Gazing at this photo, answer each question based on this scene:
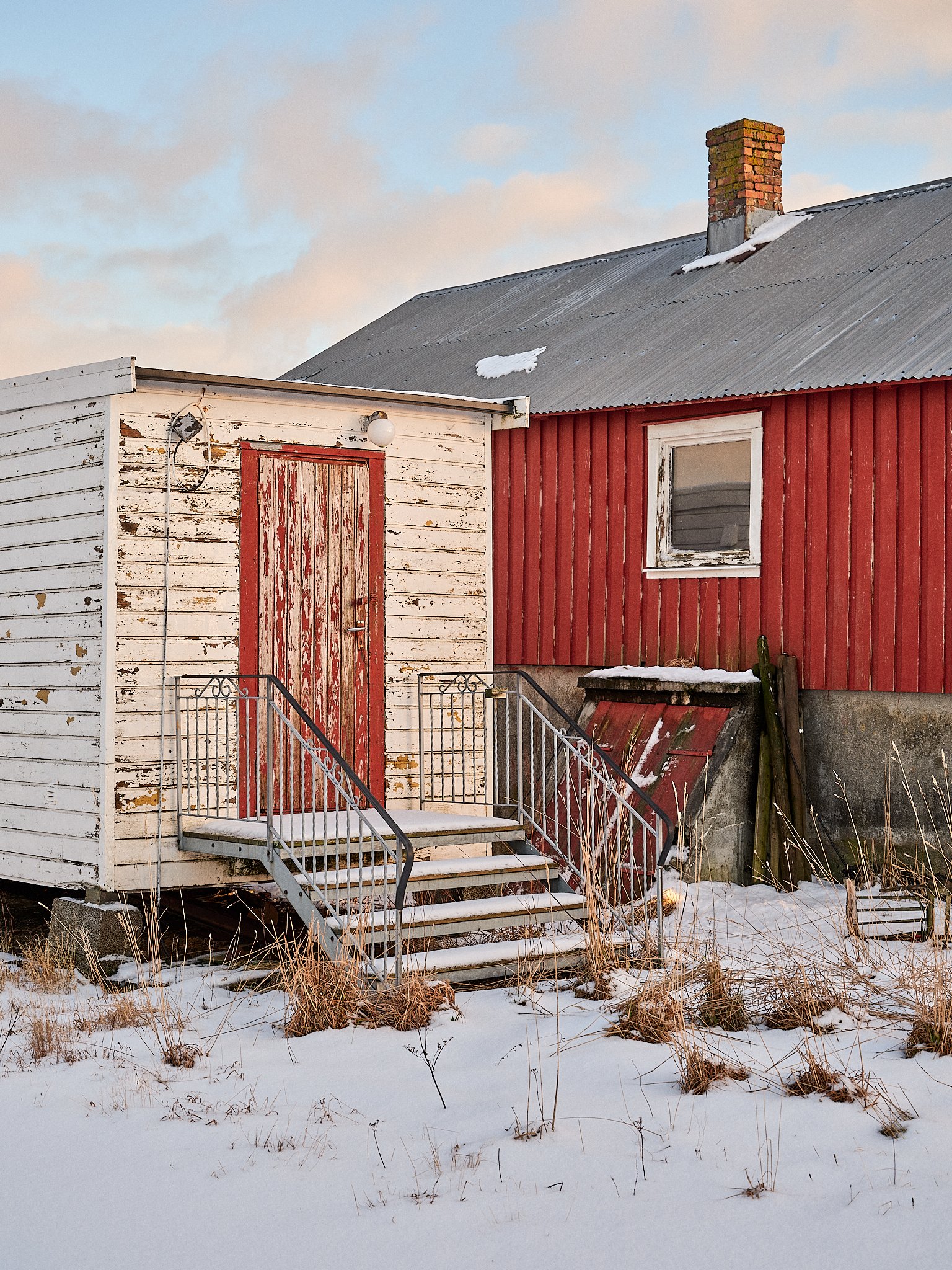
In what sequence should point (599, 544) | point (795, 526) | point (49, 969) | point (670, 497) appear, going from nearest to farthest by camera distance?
1. point (49, 969)
2. point (795, 526)
3. point (670, 497)
4. point (599, 544)

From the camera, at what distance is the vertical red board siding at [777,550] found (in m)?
10.1

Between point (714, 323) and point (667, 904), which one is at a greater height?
point (714, 323)

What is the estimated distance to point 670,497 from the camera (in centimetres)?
1169

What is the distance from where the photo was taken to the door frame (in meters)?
8.48

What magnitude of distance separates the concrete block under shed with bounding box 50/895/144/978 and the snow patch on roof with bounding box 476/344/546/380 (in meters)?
7.25

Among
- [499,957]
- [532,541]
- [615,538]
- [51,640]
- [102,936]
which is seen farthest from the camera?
[532,541]

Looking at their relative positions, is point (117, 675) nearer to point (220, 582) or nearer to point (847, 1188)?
point (220, 582)

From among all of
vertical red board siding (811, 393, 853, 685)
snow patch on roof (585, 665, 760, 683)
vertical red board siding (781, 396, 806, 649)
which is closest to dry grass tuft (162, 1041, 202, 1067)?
snow patch on roof (585, 665, 760, 683)

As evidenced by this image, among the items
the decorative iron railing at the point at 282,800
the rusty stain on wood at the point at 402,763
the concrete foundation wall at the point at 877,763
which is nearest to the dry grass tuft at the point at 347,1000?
the decorative iron railing at the point at 282,800

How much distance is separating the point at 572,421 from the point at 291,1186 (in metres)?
8.69

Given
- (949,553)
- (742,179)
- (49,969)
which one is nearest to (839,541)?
(949,553)

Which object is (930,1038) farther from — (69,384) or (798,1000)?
(69,384)

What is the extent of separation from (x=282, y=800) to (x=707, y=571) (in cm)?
475

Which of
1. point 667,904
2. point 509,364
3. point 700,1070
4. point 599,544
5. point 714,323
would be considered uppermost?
point 714,323
